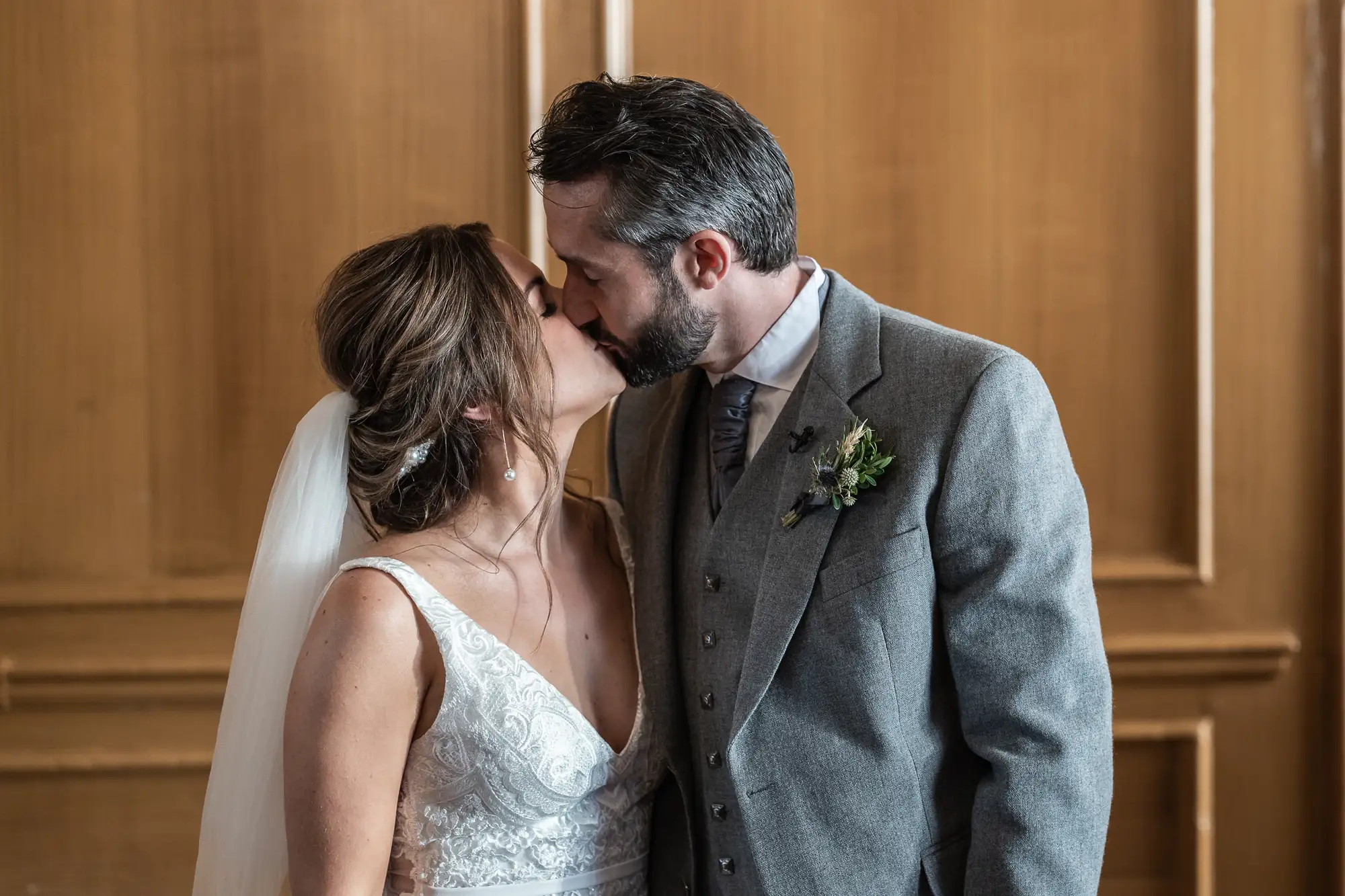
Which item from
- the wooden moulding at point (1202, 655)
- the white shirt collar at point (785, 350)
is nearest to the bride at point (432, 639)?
the white shirt collar at point (785, 350)

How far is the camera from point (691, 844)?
1.78 m

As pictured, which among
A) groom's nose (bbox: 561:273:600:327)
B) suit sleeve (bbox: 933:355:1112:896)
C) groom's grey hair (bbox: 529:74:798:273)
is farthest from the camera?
groom's nose (bbox: 561:273:600:327)

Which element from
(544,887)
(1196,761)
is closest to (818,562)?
(544,887)

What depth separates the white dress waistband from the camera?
1.71 metres

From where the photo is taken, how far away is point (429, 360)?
5.57 ft

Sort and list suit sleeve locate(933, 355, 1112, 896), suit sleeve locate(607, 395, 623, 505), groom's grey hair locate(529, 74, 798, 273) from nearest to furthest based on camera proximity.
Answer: suit sleeve locate(933, 355, 1112, 896)
groom's grey hair locate(529, 74, 798, 273)
suit sleeve locate(607, 395, 623, 505)

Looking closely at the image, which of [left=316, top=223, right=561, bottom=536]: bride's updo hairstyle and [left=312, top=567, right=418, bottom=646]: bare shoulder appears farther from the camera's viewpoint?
[left=316, top=223, right=561, bottom=536]: bride's updo hairstyle

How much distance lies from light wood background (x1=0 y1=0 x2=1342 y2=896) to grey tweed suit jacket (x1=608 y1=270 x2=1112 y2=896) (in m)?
0.92

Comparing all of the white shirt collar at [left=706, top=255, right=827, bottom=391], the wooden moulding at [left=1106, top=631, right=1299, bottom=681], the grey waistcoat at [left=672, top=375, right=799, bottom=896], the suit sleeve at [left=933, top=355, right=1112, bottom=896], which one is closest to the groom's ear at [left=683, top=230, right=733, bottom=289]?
the white shirt collar at [left=706, top=255, right=827, bottom=391]

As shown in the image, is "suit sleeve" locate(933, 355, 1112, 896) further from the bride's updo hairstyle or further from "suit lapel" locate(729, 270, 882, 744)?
the bride's updo hairstyle

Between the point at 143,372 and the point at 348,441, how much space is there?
0.98m

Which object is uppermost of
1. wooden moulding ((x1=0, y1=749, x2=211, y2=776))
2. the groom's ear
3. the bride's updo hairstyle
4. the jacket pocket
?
the groom's ear

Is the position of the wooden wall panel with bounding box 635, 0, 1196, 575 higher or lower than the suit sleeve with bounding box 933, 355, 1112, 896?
higher

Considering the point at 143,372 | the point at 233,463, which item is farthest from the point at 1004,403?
the point at 143,372
